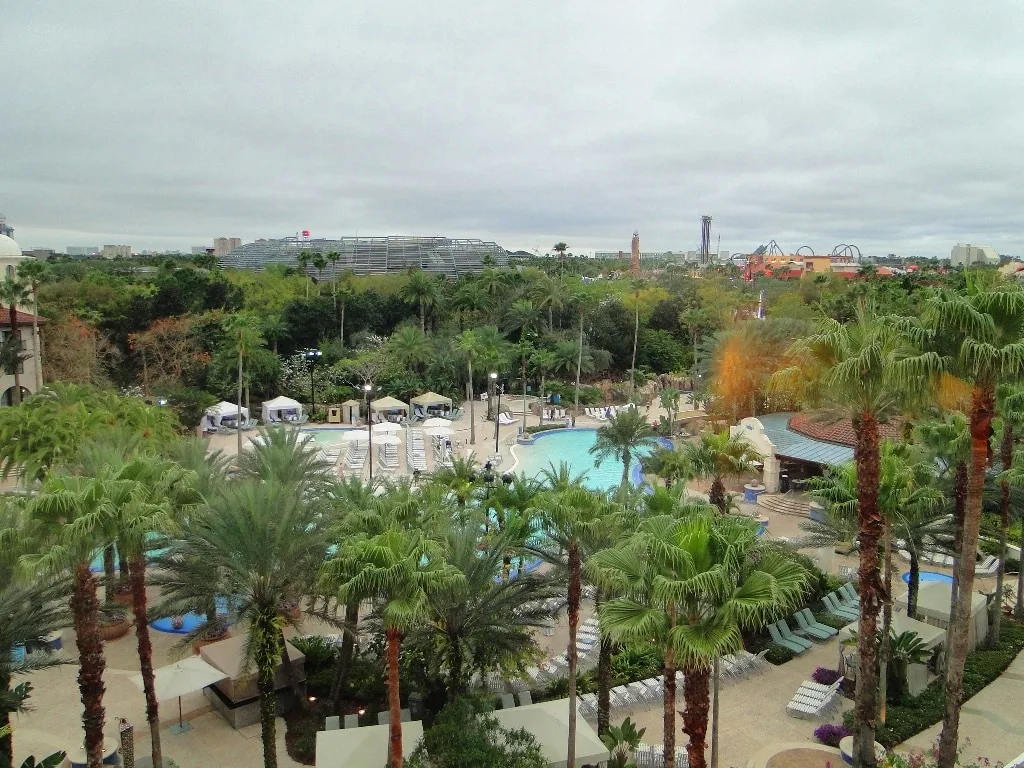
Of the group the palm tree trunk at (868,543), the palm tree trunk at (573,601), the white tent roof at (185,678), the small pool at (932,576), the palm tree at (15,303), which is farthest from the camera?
the palm tree at (15,303)

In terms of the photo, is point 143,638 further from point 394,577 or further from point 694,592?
point 694,592

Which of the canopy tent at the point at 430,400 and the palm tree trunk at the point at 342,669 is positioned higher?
the canopy tent at the point at 430,400

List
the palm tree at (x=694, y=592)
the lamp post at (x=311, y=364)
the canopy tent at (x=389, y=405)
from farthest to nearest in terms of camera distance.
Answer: the lamp post at (x=311, y=364) → the canopy tent at (x=389, y=405) → the palm tree at (x=694, y=592)

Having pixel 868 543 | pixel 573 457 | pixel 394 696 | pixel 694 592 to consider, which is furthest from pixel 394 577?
pixel 573 457

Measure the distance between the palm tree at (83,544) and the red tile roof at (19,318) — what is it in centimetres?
2851

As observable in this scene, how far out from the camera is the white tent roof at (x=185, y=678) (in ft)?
45.6

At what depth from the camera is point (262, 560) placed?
481 inches

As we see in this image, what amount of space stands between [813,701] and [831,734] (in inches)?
40.2

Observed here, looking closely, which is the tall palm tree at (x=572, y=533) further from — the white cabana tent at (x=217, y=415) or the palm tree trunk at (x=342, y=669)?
the white cabana tent at (x=217, y=415)

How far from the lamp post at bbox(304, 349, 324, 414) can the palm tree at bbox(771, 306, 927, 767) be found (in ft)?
124

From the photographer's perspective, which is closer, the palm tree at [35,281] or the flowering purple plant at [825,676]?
the flowering purple plant at [825,676]

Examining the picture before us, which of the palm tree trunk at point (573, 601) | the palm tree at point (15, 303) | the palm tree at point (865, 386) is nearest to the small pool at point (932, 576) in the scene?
the palm tree at point (865, 386)

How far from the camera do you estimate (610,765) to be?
1316cm

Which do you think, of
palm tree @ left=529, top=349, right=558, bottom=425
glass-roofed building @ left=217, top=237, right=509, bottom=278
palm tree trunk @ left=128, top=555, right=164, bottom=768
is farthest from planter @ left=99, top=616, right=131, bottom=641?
glass-roofed building @ left=217, top=237, right=509, bottom=278
